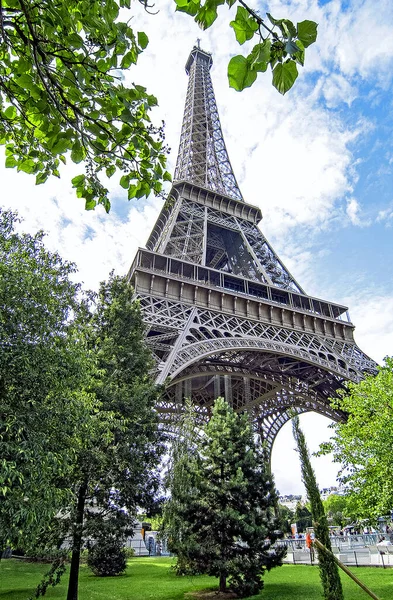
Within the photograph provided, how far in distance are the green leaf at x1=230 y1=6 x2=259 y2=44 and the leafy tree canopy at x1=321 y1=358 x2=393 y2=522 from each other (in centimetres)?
1318

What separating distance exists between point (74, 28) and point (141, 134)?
99 cm

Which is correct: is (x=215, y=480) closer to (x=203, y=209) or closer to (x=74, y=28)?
(x=74, y=28)

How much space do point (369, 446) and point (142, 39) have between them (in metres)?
13.9

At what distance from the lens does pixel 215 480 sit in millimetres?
14305

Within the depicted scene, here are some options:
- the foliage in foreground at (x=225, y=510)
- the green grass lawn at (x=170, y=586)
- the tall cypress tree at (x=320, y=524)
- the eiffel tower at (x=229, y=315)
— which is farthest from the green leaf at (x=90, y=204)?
the eiffel tower at (x=229, y=315)

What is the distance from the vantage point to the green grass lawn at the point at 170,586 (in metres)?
12.5

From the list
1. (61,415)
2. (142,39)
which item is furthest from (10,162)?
(61,415)

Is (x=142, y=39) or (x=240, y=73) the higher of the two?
(x=142, y=39)

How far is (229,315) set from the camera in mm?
27656

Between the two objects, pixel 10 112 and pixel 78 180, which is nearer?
pixel 10 112

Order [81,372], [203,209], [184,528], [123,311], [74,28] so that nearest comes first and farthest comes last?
[74,28]
[81,372]
[184,528]
[123,311]
[203,209]

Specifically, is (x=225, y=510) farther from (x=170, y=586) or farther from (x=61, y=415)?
(x=61, y=415)

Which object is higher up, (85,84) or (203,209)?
(203,209)

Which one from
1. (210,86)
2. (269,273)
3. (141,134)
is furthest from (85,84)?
(210,86)
